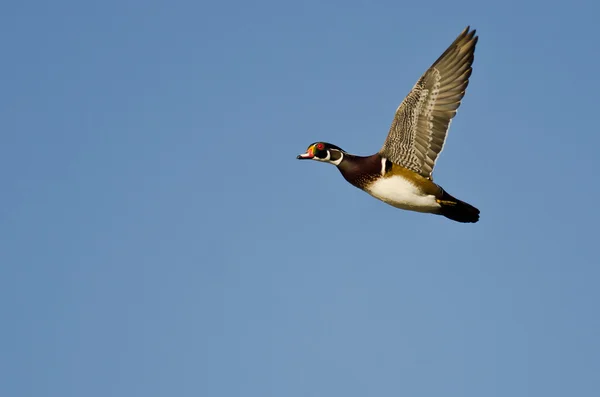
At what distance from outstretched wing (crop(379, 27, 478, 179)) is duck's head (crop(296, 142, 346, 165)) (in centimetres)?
90

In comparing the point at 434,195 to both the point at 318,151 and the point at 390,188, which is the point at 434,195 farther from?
the point at 318,151

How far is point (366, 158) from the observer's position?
18484 millimetres

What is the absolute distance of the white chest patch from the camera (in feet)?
59.8

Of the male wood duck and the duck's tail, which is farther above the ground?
the male wood duck

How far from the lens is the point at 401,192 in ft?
59.8

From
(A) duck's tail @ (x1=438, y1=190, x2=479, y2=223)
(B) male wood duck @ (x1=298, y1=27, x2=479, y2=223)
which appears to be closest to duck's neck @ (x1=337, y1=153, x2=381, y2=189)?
(B) male wood duck @ (x1=298, y1=27, x2=479, y2=223)

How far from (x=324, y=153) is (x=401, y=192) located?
165 cm

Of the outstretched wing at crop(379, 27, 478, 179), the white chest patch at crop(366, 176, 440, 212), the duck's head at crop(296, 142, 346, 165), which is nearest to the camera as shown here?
the outstretched wing at crop(379, 27, 478, 179)

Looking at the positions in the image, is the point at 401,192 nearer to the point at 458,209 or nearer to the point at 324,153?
the point at 458,209

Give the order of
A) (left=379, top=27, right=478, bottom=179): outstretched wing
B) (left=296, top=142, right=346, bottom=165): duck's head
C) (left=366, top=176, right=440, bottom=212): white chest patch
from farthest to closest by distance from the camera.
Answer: (left=296, top=142, right=346, bottom=165): duck's head, (left=366, top=176, right=440, bottom=212): white chest patch, (left=379, top=27, right=478, bottom=179): outstretched wing

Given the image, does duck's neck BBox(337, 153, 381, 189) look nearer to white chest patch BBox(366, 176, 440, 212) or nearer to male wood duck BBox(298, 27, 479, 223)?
male wood duck BBox(298, 27, 479, 223)

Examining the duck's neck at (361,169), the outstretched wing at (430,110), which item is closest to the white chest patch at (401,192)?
the duck's neck at (361,169)

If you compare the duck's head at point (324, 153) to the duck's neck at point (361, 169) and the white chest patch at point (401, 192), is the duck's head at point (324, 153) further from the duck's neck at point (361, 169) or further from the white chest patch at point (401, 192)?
the white chest patch at point (401, 192)

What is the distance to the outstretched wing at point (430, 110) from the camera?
58.3 feet
